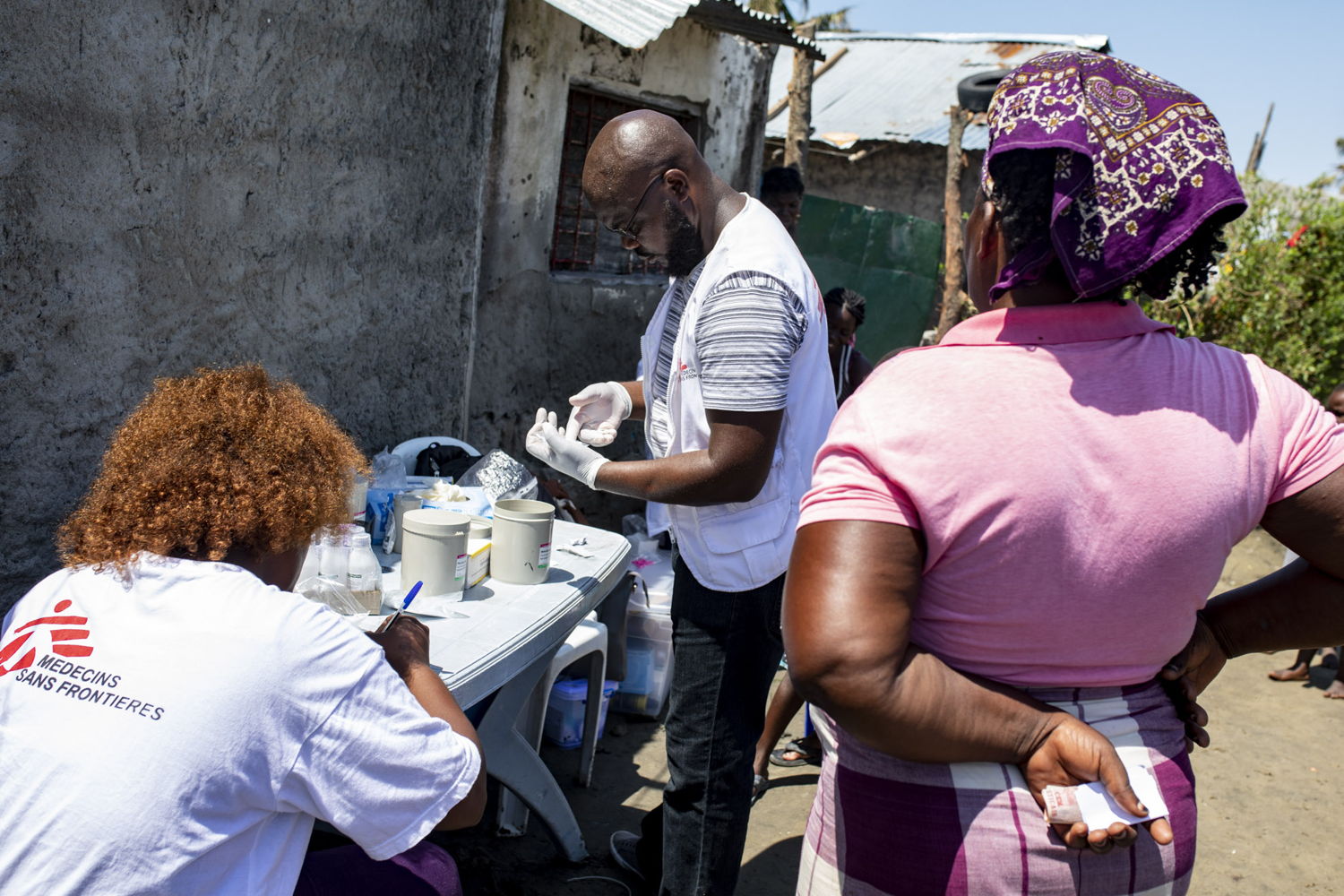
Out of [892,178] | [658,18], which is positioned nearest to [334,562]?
[658,18]

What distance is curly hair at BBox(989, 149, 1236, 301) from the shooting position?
1.05 m

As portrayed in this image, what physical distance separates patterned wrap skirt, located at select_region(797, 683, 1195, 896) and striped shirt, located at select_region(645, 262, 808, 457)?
0.79 metres

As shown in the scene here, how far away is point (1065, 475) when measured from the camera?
1021mm

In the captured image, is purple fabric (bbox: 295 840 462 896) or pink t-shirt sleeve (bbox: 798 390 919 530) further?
purple fabric (bbox: 295 840 462 896)

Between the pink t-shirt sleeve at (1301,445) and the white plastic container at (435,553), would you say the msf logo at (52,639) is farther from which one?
the pink t-shirt sleeve at (1301,445)

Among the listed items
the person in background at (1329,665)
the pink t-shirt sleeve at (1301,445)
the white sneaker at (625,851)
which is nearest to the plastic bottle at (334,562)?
the white sneaker at (625,851)

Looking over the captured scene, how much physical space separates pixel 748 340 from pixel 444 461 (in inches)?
67.5

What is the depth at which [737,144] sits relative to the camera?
5.64 meters

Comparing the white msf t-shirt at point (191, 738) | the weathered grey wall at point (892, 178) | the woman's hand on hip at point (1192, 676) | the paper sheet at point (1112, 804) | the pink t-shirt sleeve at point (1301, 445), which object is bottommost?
the white msf t-shirt at point (191, 738)

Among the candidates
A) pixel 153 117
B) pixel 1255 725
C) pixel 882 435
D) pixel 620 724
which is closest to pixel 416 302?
pixel 153 117

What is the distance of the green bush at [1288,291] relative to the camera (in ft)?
23.7

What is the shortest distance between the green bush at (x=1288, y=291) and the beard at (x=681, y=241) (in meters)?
6.06

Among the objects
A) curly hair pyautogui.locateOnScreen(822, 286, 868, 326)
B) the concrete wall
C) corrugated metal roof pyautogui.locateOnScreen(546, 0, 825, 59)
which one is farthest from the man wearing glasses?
curly hair pyautogui.locateOnScreen(822, 286, 868, 326)

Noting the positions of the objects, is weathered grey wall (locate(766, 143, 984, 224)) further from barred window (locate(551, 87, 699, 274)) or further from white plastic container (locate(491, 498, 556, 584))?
white plastic container (locate(491, 498, 556, 584))
